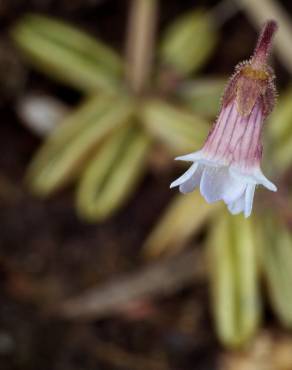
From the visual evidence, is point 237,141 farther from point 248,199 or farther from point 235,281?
point 235,281

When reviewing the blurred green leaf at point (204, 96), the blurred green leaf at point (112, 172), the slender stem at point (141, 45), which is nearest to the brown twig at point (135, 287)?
the blurred green leaf at point (112, 172)

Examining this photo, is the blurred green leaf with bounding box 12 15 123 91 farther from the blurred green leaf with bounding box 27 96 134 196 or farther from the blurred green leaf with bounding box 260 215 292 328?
the blurred green leaf with bounding box 260 215 292 328

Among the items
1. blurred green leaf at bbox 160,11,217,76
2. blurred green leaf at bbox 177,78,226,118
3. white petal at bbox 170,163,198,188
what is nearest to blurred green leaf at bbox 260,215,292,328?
blurred green leaf at bbox 177,78,226,118

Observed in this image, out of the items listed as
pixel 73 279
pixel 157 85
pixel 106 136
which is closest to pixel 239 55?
pixel 157 85

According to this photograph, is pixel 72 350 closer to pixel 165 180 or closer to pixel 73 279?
pixel 73 279

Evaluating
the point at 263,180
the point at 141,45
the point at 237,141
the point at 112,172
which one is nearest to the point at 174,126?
the point at 112,172

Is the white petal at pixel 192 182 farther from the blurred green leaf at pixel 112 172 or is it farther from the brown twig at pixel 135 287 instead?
the brown twig at pixel 135 287
